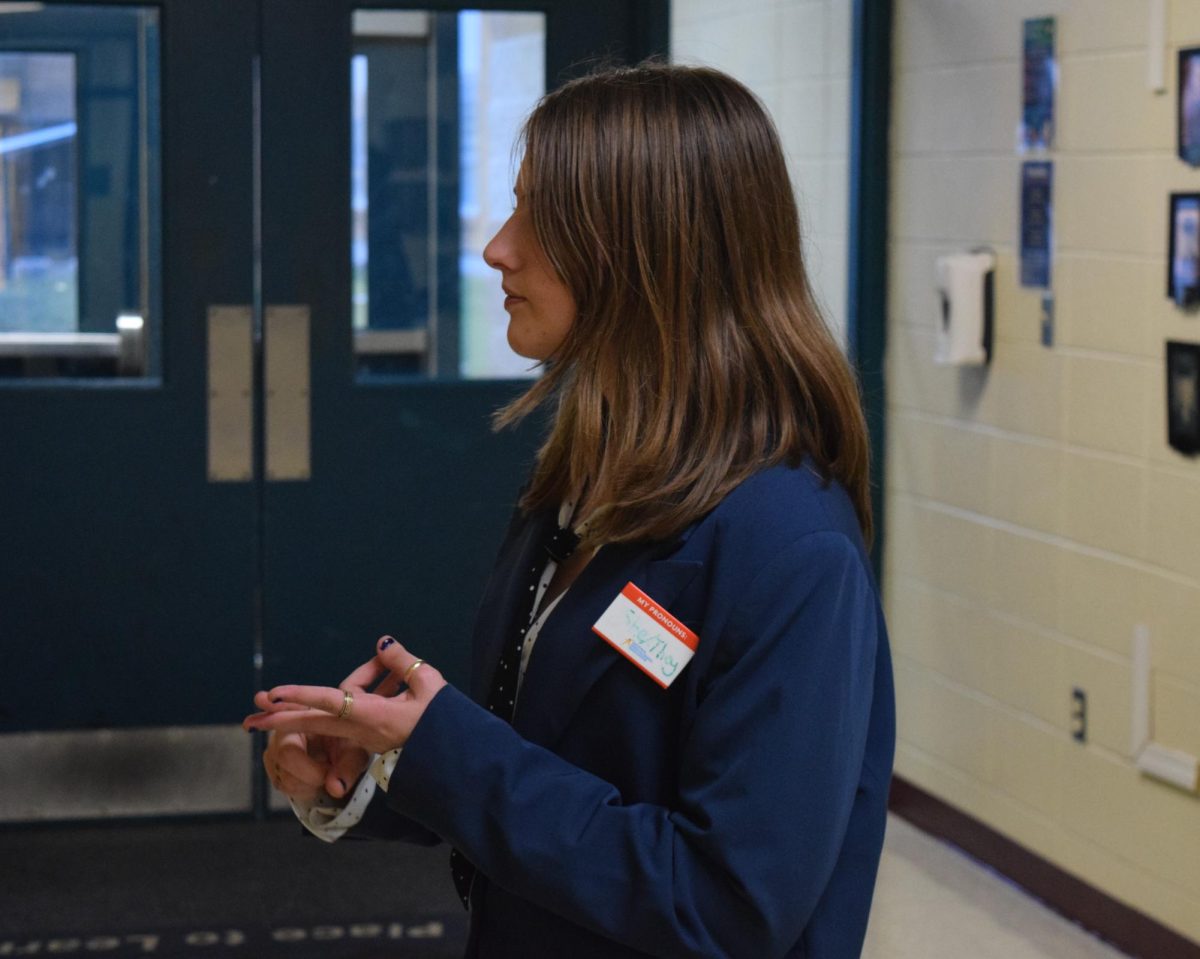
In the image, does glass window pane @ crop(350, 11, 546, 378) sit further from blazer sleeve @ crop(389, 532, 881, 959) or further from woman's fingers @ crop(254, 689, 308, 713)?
blazer sleeve @ crop(389, 532, 881, 959)

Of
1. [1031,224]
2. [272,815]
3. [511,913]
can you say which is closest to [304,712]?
[511,913]

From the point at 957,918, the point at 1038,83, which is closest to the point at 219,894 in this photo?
the point at 957,918

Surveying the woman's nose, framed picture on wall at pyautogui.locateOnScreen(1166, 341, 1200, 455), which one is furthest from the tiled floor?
the woman's nose

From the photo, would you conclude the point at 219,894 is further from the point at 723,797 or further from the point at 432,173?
the point at 723,797

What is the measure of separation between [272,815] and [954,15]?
2.43 meters

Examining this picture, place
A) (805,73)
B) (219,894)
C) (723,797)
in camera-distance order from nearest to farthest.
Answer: (723,797) < (219,894) < (805,73)

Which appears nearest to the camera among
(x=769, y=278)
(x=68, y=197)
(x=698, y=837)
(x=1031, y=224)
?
(x=698, y=837)

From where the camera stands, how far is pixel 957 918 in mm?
3312

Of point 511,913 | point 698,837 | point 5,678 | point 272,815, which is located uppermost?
point 698,837

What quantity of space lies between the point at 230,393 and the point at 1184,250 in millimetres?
2044

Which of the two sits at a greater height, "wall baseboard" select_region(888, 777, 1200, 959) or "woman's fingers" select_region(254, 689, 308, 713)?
"woman's fingers" select_region(254, 689, 308, 713)

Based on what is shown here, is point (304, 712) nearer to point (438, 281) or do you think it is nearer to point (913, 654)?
point (438, 281)

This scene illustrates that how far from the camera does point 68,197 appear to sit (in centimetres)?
355

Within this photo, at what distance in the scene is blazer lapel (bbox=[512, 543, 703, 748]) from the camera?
111 cm
